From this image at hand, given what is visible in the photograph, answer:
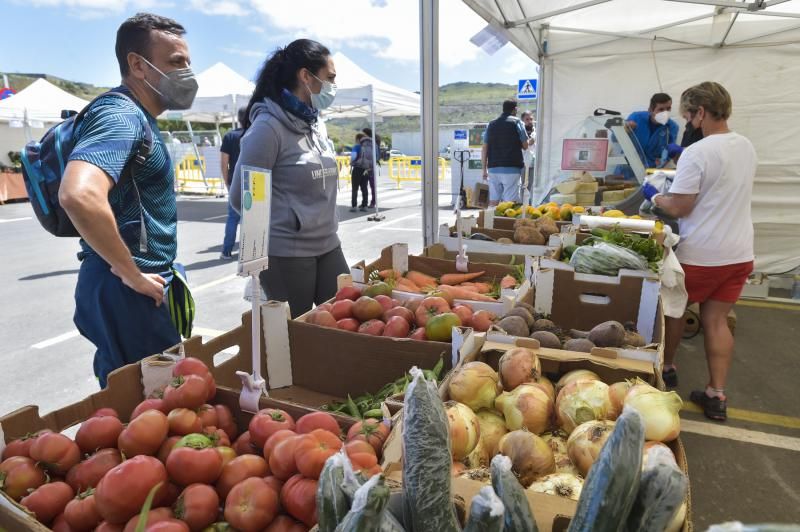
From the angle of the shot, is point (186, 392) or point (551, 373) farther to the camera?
point (551, 373)

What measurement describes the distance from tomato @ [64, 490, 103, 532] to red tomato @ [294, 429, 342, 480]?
440 millimetres

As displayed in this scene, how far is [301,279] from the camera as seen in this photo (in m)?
2.68

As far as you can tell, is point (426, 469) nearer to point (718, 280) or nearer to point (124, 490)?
point (124, 490)

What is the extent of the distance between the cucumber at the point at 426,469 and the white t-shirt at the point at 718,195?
3.02m

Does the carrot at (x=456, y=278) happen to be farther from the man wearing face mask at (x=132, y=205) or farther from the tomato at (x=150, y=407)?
the tomato at (x=150, y=407)

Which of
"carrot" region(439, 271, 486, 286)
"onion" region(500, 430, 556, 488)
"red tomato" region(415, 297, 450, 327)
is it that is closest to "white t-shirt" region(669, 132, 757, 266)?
"carrot" region(439, 271, 486, 286)

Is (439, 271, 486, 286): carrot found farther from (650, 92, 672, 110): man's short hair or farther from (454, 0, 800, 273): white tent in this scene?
(650, 92, 672, 110): man's short hair

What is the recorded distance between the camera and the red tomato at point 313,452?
3.67 feet

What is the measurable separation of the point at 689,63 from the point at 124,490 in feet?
26.2

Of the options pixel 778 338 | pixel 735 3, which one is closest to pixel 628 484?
pixel 778 338

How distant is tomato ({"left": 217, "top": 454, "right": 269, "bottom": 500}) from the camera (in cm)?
120

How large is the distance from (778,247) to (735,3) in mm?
3378

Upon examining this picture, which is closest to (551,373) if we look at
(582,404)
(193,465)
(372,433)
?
(582,404)

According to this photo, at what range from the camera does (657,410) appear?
1341mm
